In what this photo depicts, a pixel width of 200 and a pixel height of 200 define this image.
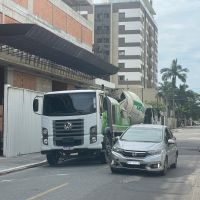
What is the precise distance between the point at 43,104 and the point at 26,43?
36.2 ft

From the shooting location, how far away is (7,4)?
36.5 m

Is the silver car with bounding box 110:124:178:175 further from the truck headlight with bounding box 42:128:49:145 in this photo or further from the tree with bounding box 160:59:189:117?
the tree with bounding box 160:59:189:117

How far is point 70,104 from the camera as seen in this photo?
2091cm

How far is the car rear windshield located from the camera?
1756cm

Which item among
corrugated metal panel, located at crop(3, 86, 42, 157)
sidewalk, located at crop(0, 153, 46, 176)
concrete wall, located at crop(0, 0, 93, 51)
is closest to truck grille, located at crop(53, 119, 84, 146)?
sidewalk, located at crop(0, 153, 46, 176)

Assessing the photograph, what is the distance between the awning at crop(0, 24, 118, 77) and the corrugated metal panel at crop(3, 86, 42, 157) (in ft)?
12.3

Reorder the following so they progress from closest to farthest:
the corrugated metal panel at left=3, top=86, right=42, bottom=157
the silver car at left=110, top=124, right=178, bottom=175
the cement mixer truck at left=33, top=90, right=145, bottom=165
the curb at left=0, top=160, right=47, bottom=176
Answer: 1. the silver car at left=110, top=124, right=178, bottom=175
2. the curb at left=0, top=160, right=47, bottom=176
3. the cement mixer truck at left=33, top=90, right=145, bottom=165
4. the corrugated metal panel at left=3, top=86, right=42, bottom=157

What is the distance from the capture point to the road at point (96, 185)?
1212cm

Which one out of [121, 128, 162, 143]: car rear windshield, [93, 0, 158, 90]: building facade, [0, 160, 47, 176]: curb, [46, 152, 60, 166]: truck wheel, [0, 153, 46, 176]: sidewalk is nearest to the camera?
[121, 128, 162, 143]: car rear windshield

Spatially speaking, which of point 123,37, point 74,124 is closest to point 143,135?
point 74,124

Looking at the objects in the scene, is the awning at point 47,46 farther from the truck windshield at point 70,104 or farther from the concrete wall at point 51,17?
the truck windshield at point 70,104

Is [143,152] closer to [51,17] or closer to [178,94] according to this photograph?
[51,17]

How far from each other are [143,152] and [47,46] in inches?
717

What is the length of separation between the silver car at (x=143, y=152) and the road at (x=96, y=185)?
0.32m
